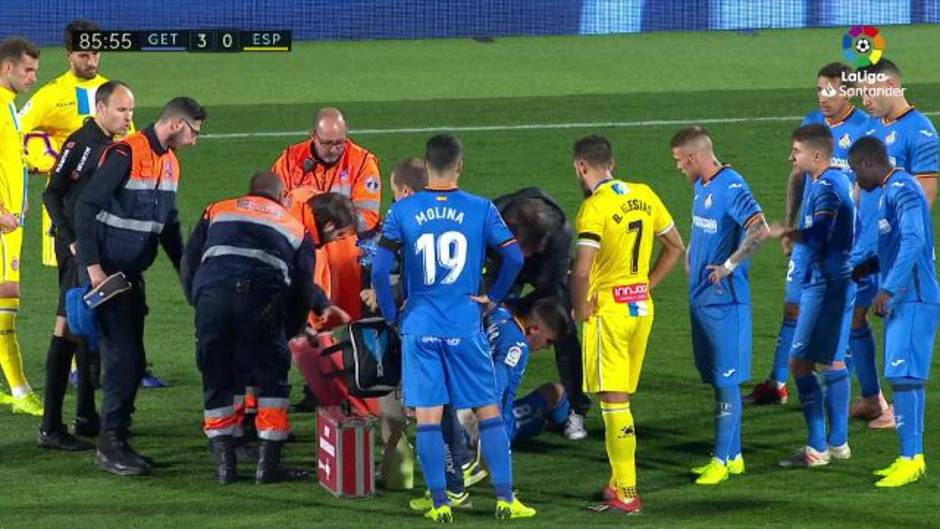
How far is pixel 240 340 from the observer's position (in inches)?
380

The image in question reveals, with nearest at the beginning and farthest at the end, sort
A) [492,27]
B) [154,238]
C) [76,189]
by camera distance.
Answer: [154,238]
[76,189]
[492,27]

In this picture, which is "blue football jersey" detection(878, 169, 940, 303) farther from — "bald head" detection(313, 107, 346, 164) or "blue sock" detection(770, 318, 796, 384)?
"bald head" detection(313, 107, 346, 164)

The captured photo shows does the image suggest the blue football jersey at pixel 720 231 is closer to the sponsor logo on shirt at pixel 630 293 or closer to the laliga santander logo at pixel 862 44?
the sponsor logo on shirt at pixel 630 293

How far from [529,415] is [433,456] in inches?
76.1

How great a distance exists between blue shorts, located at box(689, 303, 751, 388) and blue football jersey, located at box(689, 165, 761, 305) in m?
0.06

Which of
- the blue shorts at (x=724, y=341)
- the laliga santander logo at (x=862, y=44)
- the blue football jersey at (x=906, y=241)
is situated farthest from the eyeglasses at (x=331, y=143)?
the laliga santander logo at (x=862, y=44)

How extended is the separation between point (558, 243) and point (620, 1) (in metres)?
22.4

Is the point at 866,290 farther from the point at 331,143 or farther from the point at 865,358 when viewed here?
the point at 331,143

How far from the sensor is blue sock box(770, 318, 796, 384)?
1154 centimetres

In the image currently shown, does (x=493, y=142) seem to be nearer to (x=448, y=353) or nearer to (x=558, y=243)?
(x=558, y=243)

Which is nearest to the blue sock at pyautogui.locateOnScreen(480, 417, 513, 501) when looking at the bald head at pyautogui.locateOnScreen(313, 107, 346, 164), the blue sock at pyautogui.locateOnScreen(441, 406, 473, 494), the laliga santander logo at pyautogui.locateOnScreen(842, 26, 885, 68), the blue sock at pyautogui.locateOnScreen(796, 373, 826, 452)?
the blue sock at pyautogui.locateOnScreen(441, 406, 473, 494)

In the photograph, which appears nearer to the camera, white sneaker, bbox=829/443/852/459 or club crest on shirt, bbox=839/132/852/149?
white sneaker, bbox=829/443/852/459

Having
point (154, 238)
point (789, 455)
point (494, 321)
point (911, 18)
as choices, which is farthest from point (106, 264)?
point (911, 18)

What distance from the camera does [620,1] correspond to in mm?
32125
